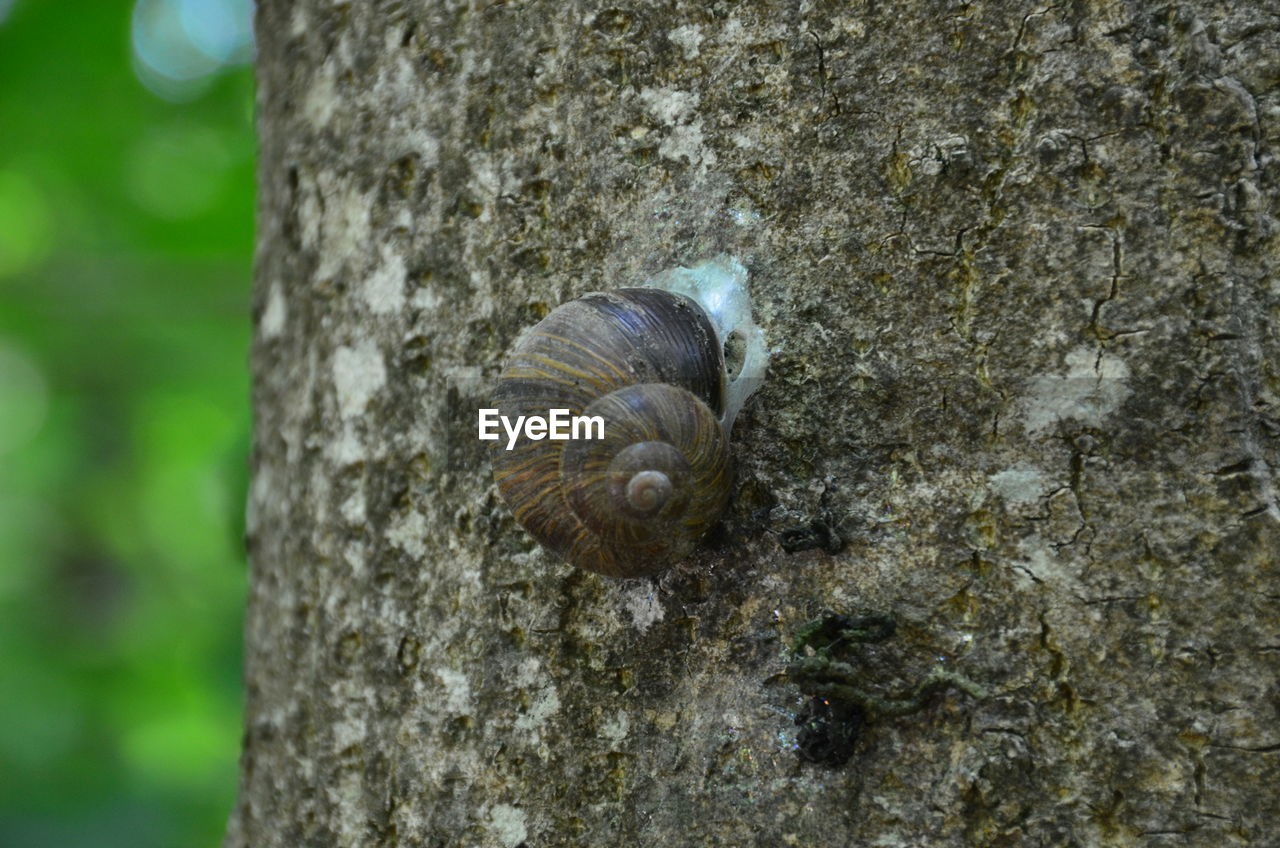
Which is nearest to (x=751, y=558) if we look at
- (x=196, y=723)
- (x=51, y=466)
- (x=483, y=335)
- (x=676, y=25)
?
(x=483, y=335)

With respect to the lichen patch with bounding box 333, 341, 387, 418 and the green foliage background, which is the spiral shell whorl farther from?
the green foliage background

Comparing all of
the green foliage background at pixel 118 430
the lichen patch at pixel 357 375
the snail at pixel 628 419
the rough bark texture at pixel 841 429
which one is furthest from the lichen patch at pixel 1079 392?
the green foliage background at pixel 118 430

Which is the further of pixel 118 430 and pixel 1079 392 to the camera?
pixel 118 430

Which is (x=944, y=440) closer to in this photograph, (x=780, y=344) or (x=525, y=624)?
(x=780, y=344)

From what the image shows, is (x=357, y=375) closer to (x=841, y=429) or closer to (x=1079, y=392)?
(x=841, y=429)

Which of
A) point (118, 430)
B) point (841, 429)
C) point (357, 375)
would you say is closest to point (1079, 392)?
point (841, 429)

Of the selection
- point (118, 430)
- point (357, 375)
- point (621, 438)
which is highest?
point (118, 430)

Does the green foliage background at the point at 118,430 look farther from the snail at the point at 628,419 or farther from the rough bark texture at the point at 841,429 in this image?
the snail at the point at 628,419

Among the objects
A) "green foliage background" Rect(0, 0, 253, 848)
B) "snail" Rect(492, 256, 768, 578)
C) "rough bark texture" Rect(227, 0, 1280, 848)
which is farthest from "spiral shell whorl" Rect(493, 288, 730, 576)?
"green foliage background" Rect(0, 0, 253, 848)

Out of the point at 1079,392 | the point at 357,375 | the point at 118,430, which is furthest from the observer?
the point at 118,430
